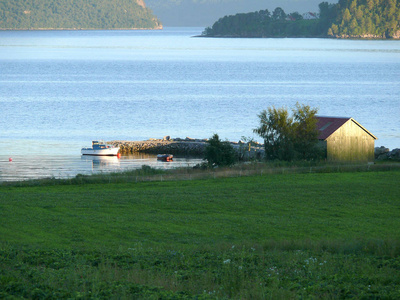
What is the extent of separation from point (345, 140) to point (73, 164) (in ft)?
83.0

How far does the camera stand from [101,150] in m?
62.9

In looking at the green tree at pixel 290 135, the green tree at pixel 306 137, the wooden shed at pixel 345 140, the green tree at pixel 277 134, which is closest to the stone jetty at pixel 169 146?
the green tree at pixel 277 134

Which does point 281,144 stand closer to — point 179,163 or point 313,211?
point 179,163

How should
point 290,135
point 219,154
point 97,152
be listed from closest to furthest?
point 219,154 < point 290,135 < point 97,152

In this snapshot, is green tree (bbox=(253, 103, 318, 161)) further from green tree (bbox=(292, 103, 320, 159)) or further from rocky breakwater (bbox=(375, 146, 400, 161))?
rocky breakwater (bbox=(375, 146, 400, 161))

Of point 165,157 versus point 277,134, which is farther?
point 165,157

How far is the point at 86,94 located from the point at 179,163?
64741 mm

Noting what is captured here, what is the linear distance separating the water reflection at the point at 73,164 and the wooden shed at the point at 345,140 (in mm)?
11726

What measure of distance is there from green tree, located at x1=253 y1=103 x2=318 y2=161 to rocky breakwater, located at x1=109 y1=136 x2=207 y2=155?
14293 millimetres

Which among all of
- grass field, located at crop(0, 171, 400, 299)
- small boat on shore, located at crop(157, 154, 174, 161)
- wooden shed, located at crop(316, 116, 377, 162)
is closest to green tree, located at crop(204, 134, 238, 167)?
grass field, located at crop(0, 171, 400, 299)

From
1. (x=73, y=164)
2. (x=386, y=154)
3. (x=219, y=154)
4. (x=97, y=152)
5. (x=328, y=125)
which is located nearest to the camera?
(x=219, y=154)

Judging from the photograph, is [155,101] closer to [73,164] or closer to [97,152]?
[97,152]

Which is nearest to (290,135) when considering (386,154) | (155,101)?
(386,154)

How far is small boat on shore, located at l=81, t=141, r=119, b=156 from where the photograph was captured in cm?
6266
